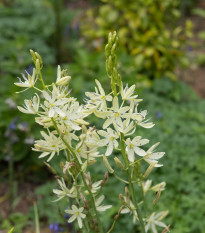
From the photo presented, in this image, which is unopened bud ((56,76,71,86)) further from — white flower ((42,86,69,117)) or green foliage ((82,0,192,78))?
green foliage ((82,0,192,78))

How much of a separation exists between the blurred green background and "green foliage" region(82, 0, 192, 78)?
0.01 meters

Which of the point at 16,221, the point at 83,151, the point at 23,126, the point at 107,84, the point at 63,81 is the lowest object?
the point at 16,221

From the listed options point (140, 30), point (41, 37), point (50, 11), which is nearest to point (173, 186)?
point (140, 30)

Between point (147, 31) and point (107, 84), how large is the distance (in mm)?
1440

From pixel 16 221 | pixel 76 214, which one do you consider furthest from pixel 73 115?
pixel 16 221

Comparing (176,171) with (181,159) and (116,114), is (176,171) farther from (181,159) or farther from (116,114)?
(116,114)

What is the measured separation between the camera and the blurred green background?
3111 mm

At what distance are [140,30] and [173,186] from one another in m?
2.63

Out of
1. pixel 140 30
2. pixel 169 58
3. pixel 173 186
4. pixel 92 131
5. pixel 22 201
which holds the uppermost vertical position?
pixel 92 131

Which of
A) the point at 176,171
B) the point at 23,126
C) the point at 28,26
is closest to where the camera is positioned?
the point at 176,171

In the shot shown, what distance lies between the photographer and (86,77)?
4250mm

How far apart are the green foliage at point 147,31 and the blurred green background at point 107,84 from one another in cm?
1

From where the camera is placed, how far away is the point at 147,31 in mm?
5113

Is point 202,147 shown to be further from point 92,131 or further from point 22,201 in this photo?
point 92,131
